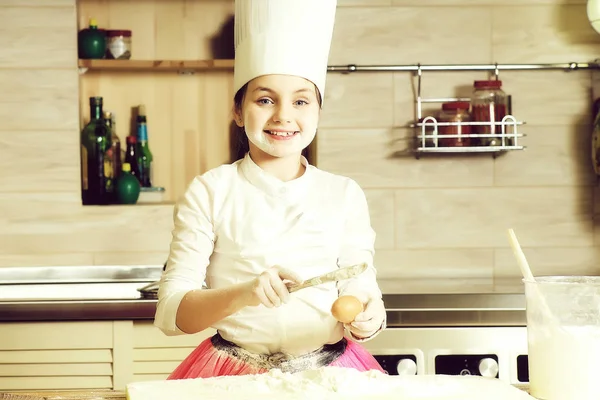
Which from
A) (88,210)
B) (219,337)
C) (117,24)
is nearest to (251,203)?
(219,337)

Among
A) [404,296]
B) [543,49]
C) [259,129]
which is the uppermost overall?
[543,49]

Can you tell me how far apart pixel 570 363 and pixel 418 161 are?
153cm

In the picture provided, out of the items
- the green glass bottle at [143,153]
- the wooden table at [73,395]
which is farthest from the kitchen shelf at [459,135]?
the wooden table at [73,395]

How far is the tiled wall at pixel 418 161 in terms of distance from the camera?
7.65 feet

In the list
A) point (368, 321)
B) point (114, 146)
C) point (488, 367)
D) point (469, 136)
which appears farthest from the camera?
point (114, 146)

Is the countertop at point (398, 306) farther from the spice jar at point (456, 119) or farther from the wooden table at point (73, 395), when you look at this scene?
the wooden table at point (73, 395)

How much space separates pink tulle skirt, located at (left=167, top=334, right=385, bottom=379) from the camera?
118 cm

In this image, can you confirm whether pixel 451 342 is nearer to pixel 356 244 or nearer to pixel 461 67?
pixel 356 244

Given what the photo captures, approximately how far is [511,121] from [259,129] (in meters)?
1.34

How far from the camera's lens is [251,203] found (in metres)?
1.25

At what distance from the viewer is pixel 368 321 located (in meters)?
1.12

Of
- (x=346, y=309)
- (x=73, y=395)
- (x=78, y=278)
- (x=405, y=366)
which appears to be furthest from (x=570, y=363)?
(x=78, y=278)

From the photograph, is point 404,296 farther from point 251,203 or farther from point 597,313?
point 597,313

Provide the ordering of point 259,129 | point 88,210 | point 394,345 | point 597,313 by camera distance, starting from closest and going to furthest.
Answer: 1. point 597,313
2. point 259,129
3. point 394,345
4. point 88,210
